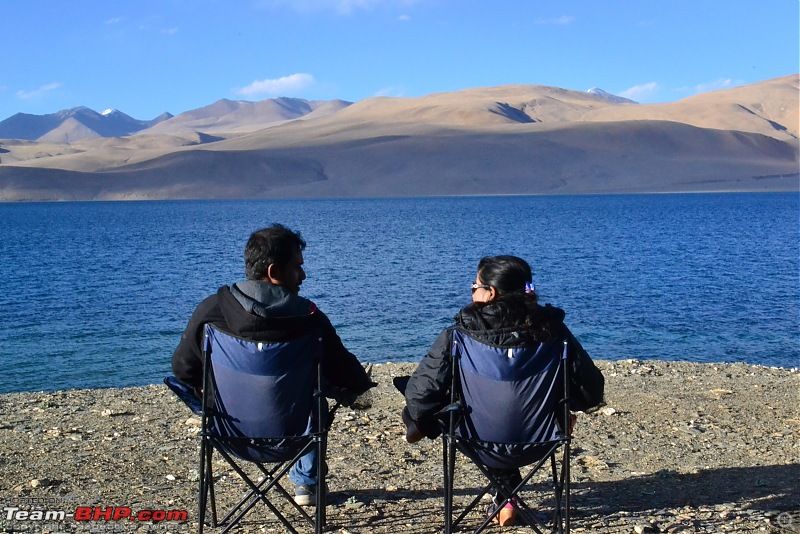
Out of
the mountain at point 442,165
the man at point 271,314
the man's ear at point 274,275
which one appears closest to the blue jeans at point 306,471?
the man at point 271,314

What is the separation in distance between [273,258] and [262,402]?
54cm

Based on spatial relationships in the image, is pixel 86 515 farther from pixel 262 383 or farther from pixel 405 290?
pixel 405 290

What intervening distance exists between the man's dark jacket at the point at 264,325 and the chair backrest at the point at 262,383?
0.13 ft

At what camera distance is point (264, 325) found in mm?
3338

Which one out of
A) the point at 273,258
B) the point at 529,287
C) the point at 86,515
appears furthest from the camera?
the point at 86,515

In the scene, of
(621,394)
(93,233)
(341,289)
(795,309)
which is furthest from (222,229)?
(621,394)

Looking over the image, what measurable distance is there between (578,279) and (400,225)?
31.8 metres

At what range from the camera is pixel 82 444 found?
529cm

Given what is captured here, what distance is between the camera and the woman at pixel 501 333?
333 centimetres

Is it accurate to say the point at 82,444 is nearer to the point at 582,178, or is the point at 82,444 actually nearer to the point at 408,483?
the point at 408,483

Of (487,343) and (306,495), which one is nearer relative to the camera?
(487,343)

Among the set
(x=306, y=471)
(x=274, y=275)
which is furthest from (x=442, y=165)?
(x=274, y=275)

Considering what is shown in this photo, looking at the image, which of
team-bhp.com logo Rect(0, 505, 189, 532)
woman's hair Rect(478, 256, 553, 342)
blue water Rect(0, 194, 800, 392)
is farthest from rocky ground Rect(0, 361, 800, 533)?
blue water Rect(0, 194, 800, 392)

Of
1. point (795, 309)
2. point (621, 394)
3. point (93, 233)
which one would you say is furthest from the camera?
point (93, 233)
